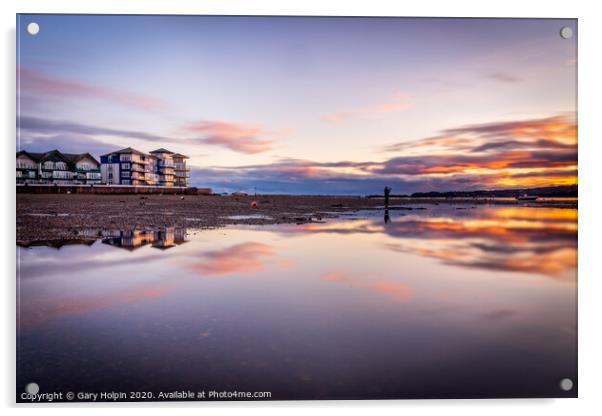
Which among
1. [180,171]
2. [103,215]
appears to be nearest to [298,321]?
[180,171]

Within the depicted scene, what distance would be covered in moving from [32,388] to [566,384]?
686cm

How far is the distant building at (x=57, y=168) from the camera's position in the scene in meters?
5.99

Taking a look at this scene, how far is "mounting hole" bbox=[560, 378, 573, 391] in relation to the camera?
17.7ft

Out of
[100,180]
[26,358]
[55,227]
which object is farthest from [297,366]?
[55,227]

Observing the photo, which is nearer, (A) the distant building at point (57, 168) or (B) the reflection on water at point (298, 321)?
(B) the reflection on water at point (298, 321)

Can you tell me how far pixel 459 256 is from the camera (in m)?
8.96

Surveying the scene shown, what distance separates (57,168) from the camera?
7648mm

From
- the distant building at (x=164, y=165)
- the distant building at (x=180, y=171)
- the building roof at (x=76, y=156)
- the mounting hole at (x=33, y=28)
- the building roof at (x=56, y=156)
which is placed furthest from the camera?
the distant building at (x=180, y=171)

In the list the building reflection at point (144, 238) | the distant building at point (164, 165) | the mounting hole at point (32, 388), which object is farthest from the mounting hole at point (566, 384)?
the building reflection at point (144, 238)

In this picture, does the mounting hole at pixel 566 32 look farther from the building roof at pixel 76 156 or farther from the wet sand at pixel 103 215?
the building roof at pixel 76 156

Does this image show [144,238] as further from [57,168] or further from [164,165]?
[164,165]

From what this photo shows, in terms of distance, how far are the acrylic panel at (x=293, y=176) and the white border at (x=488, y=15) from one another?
5.8 inches

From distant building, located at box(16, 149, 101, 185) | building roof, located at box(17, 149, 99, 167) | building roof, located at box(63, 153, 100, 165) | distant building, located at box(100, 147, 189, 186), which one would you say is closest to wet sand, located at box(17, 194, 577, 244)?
distant building, located at box(16, 149, 101, 185)

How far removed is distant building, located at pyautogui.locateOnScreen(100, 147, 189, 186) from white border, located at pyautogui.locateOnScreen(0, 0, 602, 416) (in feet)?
6.33
